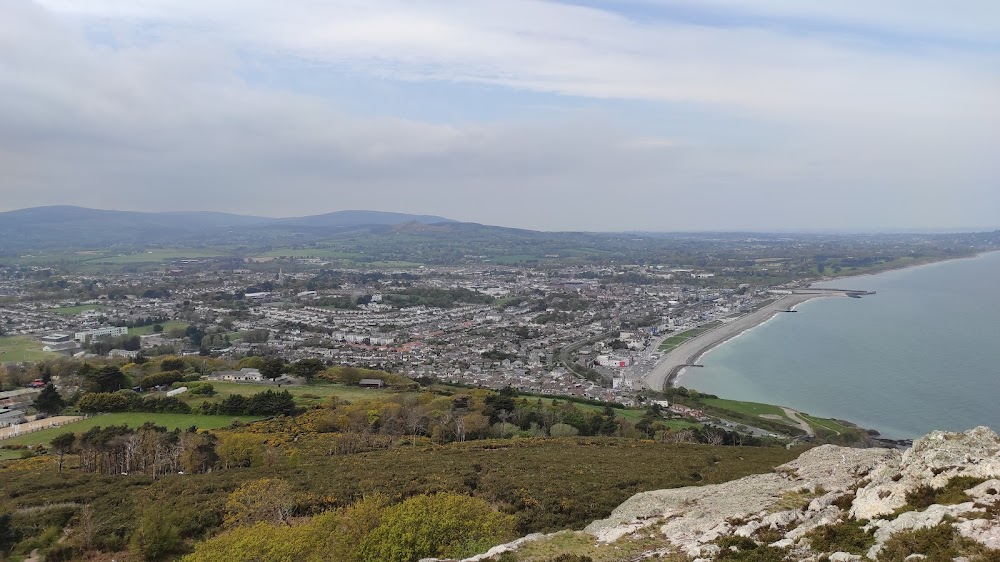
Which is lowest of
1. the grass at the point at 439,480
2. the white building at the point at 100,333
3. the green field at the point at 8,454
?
the white building at the point at 100,333

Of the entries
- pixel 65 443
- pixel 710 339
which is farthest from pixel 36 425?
pixel 710 339

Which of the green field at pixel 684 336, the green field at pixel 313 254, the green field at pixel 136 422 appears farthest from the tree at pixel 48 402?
the green field at pixel 313 254

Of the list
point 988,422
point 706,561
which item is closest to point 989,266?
point 988,422

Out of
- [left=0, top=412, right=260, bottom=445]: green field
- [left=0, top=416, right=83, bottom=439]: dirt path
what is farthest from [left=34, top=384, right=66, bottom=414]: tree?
[left=0, top=412, right=260, bottom=445]: green field

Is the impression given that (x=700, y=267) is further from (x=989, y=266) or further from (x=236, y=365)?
(x=236, y=365)

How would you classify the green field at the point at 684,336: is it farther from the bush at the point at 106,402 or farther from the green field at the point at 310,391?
the bush at the point at 106,402

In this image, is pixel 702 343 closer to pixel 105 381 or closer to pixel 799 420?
pixel 799 420

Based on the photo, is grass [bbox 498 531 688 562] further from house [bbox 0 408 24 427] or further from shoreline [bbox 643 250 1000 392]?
shoreline [bbox 643 250 1000 392]
